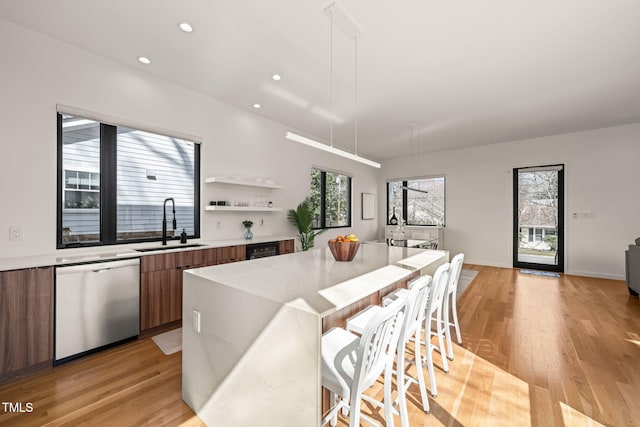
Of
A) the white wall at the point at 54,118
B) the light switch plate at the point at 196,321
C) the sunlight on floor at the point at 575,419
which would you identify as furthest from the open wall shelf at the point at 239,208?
the sunlight on floor at the point at 575,419

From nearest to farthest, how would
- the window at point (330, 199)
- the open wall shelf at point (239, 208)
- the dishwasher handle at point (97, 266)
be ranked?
the dishwasher handle at point (97, 266), the open wall shelf at point (239, 208), the window at point (330, 199)

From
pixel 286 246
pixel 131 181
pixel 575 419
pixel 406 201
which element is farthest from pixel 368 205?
pixel 575 419

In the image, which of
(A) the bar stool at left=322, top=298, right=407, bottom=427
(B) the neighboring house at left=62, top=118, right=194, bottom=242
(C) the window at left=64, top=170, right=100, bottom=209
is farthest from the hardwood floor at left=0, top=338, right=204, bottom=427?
(C) the window at left=64, top=170, right=100, bottom=209

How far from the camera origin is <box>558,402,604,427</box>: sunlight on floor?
1655 mm

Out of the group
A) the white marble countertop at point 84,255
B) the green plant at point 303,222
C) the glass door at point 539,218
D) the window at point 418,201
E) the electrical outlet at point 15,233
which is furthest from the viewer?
the window at point 418,201

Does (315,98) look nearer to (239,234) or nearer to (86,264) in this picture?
(239,234)

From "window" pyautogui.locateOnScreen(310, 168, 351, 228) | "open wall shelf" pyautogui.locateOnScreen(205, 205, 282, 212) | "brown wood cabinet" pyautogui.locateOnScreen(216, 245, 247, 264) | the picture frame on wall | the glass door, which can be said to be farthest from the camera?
the picture frame on wall

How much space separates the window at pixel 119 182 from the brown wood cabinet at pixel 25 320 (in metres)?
0.67

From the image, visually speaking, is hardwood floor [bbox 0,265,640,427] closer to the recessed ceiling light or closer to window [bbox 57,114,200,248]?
window [bbox 57,114,200,248]

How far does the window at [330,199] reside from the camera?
5.90 metres

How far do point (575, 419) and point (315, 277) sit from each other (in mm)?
1832

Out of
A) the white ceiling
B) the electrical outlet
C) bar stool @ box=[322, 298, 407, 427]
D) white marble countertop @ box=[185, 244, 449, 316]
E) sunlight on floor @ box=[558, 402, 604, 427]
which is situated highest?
the white ceiling

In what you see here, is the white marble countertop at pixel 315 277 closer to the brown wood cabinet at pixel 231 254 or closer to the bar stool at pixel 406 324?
the bar stool at pixel 406 324

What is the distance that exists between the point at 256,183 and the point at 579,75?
4.30 metres
